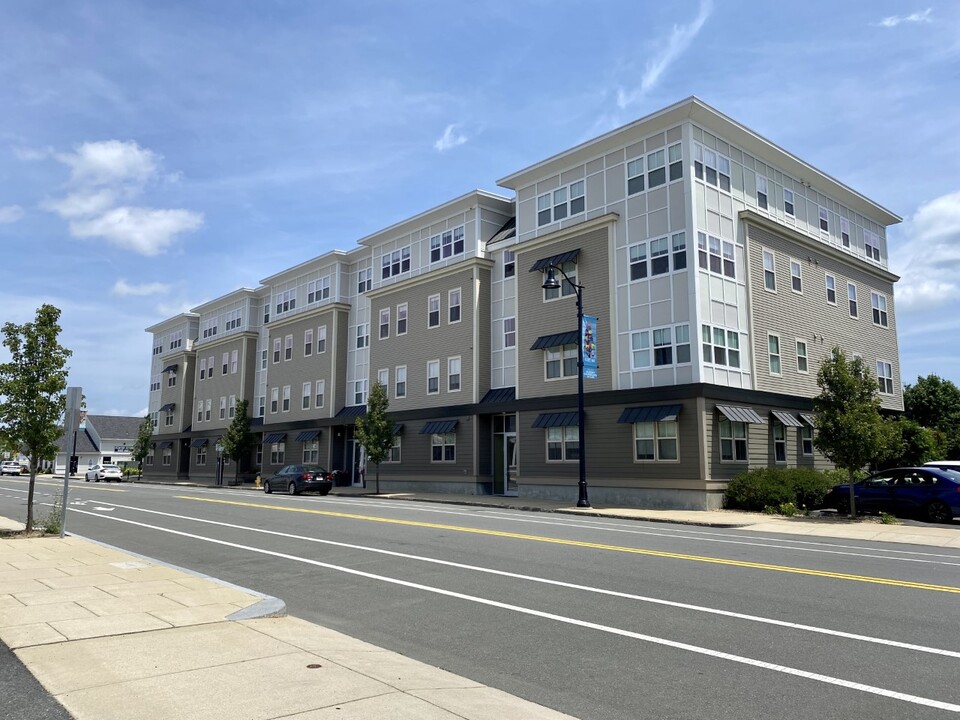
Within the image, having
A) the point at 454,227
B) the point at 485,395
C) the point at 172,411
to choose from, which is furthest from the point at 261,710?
the point at 172,411

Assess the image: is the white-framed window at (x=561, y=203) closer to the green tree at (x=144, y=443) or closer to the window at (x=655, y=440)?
the window at (x=655, y=440)

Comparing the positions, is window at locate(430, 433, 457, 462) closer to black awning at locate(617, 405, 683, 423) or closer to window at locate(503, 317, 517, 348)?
window at locate(503, 317, 517, 348)

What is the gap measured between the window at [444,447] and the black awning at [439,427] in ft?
1.67

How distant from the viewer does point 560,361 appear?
30.8 meters

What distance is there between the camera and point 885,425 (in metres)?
22.9

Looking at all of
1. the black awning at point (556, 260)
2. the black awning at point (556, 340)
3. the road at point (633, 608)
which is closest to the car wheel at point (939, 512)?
the road at point (633, 608)

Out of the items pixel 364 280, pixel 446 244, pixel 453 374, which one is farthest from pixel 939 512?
pixel 364 280

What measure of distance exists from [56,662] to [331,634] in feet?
7.93

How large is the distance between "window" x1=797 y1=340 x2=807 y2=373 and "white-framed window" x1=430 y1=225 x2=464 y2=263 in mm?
16327

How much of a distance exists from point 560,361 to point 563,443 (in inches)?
134

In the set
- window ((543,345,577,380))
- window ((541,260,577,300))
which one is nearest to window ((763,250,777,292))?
window ((541,260,577,300))

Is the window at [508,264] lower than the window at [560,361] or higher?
higher

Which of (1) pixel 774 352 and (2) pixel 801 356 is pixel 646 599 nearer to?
(1) pixel 774 352

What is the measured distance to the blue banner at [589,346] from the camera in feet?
87.6
